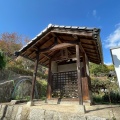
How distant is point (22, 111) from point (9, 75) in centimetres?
1182

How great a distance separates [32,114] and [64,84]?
3200 millimetres

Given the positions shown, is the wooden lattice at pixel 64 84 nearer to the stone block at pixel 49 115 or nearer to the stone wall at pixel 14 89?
the stone block at pixel 49 115

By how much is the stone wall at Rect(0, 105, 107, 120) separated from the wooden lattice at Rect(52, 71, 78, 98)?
268 cm

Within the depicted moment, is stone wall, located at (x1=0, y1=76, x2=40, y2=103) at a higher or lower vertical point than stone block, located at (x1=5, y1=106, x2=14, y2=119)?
higher

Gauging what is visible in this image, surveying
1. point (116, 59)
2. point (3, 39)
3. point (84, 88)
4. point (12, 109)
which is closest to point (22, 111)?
point (12, 109)

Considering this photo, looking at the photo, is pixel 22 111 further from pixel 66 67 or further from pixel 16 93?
pixel 16 93

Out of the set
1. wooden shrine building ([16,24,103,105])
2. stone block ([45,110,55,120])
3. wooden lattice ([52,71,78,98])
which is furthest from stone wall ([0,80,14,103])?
stone block ([45,110,55,120])

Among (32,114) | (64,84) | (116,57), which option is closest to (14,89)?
(64,84)

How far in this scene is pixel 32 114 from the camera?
439 centimetres

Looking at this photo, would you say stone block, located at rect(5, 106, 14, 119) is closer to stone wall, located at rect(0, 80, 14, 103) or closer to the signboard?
stone wall, located at rect(0, 80, 14, 103)

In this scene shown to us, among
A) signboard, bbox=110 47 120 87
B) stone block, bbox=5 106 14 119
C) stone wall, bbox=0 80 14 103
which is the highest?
signboard, bbox=110 47 120 87

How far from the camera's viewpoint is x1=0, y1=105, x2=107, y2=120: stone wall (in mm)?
3527

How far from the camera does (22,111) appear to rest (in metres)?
4.80

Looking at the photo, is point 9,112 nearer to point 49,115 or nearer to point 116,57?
point 49,115
